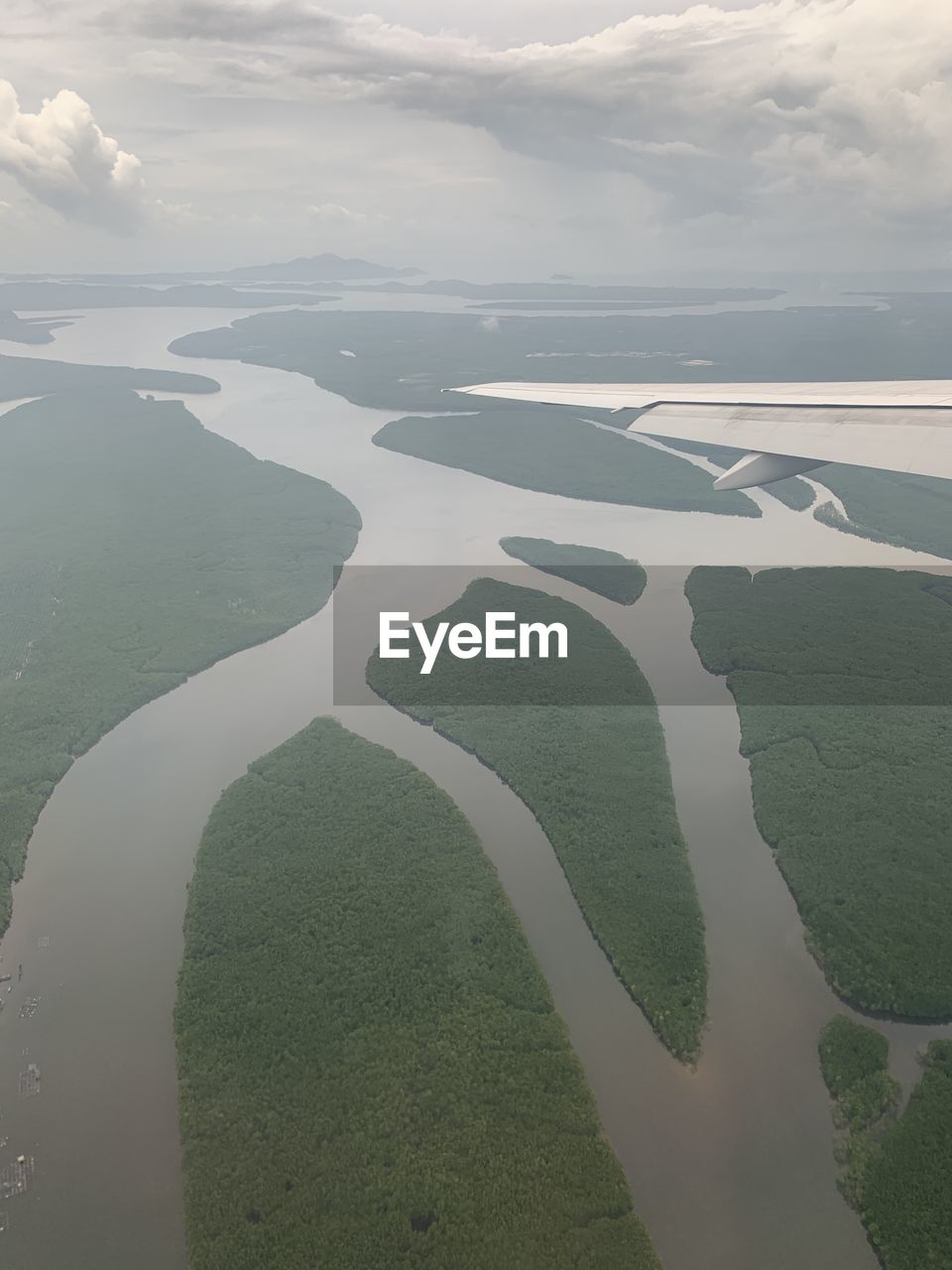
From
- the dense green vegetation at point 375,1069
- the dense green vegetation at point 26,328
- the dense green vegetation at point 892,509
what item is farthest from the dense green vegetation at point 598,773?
the dense green vegetation at point 26,328

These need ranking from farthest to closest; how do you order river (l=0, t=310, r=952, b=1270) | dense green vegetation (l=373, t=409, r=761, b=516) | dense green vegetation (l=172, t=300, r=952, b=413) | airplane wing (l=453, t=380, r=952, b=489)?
dense green vegetation (l=172, t=300, r=952, b=413) < dense green vegetation (l=373, t=409, r=761, b=516) < airplane wing (l=453, t=380, r=952, b=489) < river (l=0, t=310, r=952, b=1270)

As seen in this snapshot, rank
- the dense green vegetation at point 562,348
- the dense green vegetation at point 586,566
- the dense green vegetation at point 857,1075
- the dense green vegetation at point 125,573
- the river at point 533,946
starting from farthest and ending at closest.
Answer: the dense green vegetation at point 562,348 → the dense green vegetation at point 586,566 → the dense green vegetation at point 125,573 → the dense green vegetation at point 857,1075 → the river at point 533,946

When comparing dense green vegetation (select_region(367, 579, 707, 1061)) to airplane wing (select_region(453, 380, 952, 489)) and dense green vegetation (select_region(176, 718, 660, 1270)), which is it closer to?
dense green vegetation (select_region(176, 718, 660, 1270))

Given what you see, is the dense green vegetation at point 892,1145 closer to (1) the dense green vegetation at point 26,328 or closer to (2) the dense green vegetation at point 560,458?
(2) the dense green vegetation at point 560,458

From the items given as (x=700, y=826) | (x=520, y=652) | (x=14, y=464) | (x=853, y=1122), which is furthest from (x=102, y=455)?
(x=853, y=1122)

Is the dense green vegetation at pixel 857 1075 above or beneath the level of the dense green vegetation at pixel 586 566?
beneath

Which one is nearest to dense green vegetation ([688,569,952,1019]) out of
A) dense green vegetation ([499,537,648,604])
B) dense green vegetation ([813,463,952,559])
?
dense green vegetation ([499,537,648,604])

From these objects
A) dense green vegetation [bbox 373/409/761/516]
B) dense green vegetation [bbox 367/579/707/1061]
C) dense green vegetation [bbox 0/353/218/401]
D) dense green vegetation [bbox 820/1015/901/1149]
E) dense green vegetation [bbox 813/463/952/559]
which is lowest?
dense green vegetation [bbox 820/1015/901/1149]

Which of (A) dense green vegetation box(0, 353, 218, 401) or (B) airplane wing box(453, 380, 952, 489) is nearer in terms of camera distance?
(B) airplane wing box(453, 380, 952, 489)
